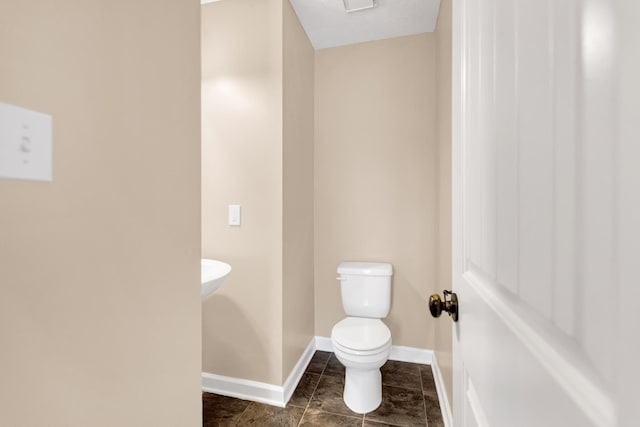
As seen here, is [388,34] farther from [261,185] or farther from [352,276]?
[352,276]

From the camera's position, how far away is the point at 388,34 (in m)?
2.14

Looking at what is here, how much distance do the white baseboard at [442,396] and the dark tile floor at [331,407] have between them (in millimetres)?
40

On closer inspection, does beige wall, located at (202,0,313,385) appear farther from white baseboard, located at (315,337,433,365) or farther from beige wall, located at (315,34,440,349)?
white baseboard, located at (315,337,433,365)

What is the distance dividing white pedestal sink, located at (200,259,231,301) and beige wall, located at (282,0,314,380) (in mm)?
412

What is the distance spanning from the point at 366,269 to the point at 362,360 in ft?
2.13

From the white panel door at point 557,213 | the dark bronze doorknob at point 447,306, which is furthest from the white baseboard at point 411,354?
the white panel door at point 557,213

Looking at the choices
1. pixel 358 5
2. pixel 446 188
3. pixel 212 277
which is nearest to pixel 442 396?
pixel 446 188

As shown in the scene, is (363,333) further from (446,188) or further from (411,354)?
(446,188)

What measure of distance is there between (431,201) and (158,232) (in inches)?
74.4

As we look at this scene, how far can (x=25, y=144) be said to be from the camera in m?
0.47

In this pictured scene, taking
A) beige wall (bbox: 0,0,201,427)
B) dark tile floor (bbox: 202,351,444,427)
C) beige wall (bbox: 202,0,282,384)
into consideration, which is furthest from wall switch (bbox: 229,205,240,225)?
dark tile floor (bbox: 202,351,444,427)

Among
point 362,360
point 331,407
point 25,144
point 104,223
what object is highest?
point 25,144

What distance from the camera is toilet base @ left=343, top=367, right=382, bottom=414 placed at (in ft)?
5.47

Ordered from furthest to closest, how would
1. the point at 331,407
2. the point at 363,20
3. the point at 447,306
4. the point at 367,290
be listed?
1. the point at 367,290
2. the point at 363,20
3. the point at 331,407
4. the point at 447,306
